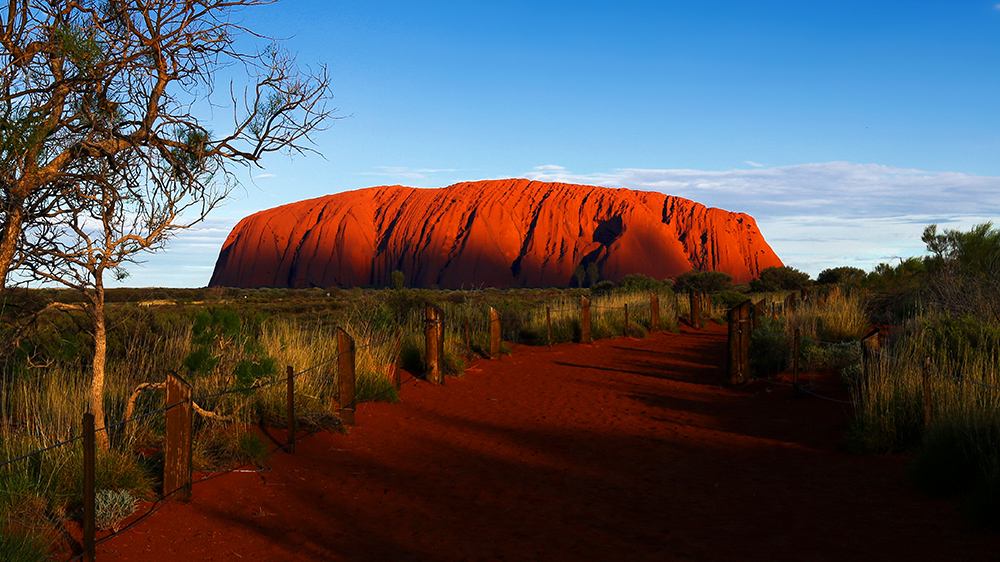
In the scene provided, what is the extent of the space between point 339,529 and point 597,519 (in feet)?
6.37

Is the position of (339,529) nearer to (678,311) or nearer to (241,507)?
(241,507)

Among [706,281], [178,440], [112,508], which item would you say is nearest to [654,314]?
[178,440]

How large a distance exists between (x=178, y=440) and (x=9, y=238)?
1.91m

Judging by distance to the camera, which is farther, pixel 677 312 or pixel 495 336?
pixel 677 312

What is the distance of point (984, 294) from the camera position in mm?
14273

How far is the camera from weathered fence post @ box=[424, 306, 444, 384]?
12.8 m

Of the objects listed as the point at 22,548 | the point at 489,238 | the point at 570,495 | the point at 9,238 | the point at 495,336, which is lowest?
the point at 570,495

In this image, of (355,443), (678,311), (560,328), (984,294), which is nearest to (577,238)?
(678,311)

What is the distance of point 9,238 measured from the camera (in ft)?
19.8

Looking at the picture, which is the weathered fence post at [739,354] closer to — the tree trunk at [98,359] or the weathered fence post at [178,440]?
the weathered fence post at [178,440]

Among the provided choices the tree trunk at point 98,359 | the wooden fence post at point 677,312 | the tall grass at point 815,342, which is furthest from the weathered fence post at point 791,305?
the tree trunk at point 98,359

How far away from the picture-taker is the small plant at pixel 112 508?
5.60m

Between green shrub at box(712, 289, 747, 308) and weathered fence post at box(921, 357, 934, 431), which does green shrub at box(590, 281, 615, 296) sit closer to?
green shrub at box(712, 289, 747, 308)

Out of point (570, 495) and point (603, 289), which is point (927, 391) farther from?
point (603, 289)
